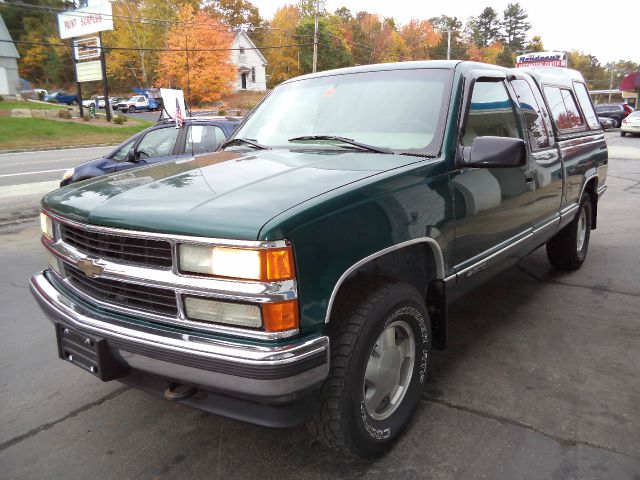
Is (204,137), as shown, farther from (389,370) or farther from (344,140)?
(389,370)

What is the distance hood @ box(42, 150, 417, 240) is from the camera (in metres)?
2.08

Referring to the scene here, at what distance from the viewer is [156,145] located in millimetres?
8805

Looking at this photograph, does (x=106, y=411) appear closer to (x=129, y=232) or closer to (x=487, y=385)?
(x=129, y=232)

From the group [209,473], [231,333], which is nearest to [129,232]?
[231,333]

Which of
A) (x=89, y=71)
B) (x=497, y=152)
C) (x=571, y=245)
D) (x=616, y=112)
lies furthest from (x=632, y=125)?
(x=89, y=71)

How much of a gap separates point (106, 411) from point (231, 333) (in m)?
1.50

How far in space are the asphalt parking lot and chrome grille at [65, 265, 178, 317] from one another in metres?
0.84

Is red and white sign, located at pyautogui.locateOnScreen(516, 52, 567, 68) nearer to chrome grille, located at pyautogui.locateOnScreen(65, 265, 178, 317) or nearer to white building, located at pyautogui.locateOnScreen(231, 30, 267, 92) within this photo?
chrome grille, located at pyautogui.locateOnScreen(65, 265, 178, 317)

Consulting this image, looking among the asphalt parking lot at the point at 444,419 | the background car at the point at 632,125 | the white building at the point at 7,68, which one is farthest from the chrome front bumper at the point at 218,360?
the white building at the point at 7,68

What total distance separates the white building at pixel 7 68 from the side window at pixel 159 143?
5175 cm

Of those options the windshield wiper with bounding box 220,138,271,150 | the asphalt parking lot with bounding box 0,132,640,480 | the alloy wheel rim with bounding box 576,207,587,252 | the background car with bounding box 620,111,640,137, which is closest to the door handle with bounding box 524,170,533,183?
the asphalt parking lot with bounding box 0,132,640,480

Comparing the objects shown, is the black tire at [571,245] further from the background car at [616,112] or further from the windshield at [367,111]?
the background car at [616,112]

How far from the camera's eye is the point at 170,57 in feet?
156

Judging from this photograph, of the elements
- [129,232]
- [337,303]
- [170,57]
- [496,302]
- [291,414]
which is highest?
[170,57]
